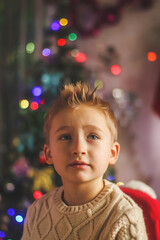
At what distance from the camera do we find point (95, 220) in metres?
0.85

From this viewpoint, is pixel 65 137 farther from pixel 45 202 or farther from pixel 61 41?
pixel 61 41

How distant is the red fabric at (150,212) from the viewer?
3.29ft

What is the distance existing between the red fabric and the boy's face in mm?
266

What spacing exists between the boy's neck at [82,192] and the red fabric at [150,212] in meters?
0.22

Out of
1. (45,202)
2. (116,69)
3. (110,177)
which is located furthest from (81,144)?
(116,69)

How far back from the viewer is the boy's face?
836mm

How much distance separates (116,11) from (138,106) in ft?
3.27

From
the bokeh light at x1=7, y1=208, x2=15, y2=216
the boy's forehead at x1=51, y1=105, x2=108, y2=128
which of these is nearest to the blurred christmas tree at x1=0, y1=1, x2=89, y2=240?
the bokeh light at x1=7, y1=208, x2=15, y2=216

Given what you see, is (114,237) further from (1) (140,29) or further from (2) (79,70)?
(1) (140,29)

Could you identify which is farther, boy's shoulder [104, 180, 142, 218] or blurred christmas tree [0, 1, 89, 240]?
blurred christmas tree [0, 1, 89, 240]

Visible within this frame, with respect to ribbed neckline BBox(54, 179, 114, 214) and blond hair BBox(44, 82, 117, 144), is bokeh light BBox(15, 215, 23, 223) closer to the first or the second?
ribbed neckline BBox(54, 179, 114, 214)

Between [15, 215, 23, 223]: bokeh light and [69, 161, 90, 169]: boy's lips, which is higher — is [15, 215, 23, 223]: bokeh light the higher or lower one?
the lower one

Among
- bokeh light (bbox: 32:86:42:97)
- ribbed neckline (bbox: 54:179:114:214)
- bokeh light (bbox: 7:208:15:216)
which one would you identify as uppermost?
bokeh light (bbox: 32:86:42:97)

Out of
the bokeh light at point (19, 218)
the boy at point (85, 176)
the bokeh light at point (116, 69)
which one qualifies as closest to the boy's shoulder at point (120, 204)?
the boy at point (85, 176)
